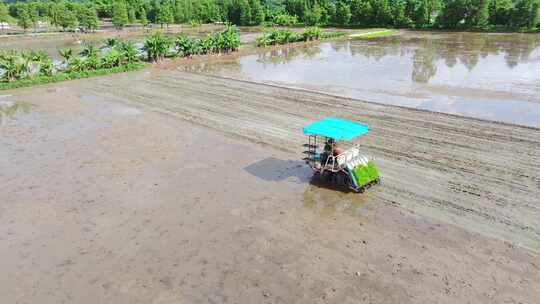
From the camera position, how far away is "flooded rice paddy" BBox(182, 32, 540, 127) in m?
20.6

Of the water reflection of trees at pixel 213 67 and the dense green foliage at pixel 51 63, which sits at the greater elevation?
the dense green foliage at pixel 51 63

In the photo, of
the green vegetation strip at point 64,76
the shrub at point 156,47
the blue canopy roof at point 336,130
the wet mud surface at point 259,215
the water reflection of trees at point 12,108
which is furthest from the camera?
the shrub at point 156,47

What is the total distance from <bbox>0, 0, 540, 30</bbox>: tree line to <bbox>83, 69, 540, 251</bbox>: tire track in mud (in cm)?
4361

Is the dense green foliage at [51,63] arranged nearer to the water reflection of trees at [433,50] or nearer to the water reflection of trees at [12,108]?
the water reflection of trees at [12,108]

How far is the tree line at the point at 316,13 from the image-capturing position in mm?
54531

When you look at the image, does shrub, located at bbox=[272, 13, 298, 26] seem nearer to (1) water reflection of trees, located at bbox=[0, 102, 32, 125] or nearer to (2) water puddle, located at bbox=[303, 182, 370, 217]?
(1) water reflection of trees, located at bbox=[0, 102, 32, 125]

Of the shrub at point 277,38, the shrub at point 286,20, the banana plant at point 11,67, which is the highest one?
the shrub at point 286,20

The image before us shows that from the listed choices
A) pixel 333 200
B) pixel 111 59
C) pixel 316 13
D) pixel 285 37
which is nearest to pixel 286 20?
pixel 316 13

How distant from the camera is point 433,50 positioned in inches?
1490

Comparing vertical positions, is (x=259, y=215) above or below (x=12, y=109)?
below

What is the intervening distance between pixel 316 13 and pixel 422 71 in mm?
46567

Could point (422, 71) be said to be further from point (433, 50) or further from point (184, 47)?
point (184, 47)

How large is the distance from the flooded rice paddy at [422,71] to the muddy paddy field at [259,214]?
10.4ft

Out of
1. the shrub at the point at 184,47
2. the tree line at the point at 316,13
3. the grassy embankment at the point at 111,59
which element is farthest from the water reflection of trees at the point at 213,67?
the tree line at the point at 316,13
